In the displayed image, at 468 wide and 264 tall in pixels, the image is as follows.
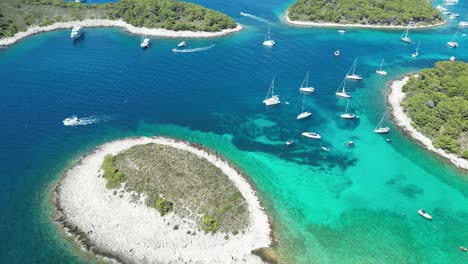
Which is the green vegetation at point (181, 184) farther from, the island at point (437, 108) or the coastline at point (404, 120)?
the island at point (437, 108)

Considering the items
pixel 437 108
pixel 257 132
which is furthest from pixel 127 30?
pixel 437 108

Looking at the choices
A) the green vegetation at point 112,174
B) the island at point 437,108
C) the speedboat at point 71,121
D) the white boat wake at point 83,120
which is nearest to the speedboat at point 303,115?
the island at point 437,108

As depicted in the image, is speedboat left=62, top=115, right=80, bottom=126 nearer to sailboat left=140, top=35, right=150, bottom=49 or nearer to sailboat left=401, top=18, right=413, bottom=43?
sailboat left=140, top=35, right=150, bottom=49

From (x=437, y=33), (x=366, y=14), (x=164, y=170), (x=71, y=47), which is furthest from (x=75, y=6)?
(x=437, y=33)

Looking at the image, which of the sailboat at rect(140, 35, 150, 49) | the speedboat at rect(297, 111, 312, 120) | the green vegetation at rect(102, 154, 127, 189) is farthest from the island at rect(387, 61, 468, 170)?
the sailboat at rect(140, 35, 150, 49)

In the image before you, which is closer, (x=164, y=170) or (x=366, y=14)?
(x=164, y=170)

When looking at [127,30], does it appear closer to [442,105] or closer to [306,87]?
[306,87]

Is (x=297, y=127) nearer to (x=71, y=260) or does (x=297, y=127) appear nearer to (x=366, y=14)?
(x=71, y=260)
